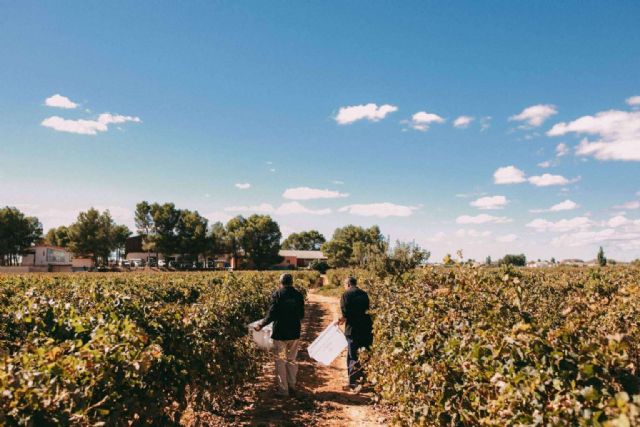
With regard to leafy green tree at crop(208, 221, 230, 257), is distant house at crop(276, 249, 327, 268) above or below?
below

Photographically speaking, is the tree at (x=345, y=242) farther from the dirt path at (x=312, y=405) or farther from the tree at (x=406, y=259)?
the dirt path at (x=312, y=405)

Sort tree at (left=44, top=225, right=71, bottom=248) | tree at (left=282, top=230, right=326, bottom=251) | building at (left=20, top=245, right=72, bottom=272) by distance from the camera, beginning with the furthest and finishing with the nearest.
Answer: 1. tree at (left=282, top=230, right=326, bottom=251)
2. tree at (left=44, top=225, right=71, bottom=248)
3. building at (left=20, top=245, right=72, bottom=272)

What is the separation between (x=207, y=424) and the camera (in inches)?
233

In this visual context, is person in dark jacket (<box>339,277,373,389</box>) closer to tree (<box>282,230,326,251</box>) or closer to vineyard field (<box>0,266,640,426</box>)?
vineyard field (<box>0,266,640,426</box>)

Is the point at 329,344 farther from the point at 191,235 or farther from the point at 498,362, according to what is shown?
the point at 191,235

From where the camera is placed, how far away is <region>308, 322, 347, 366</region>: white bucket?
7840 mm

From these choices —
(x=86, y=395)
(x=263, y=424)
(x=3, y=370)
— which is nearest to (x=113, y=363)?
(x=86, y=395)

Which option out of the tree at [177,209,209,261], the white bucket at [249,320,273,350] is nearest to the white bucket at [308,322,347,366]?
the white bucket at [249,320,273,350]

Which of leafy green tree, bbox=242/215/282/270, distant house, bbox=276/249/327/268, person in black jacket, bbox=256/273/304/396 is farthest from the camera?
distant house, bbox=276/249/327/268

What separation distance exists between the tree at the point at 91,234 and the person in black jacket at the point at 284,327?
7300 centimetres

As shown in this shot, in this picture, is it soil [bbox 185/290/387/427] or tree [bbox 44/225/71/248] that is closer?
soil [bbox 185/290/387/427]

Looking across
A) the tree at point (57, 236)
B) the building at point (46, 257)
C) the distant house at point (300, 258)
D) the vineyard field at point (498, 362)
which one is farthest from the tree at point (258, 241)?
the vineyard field at point (498, 362)

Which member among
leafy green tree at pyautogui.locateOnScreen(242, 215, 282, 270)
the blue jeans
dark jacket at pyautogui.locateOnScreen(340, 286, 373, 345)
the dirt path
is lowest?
the dirt path

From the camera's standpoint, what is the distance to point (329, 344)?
796 centimetres
